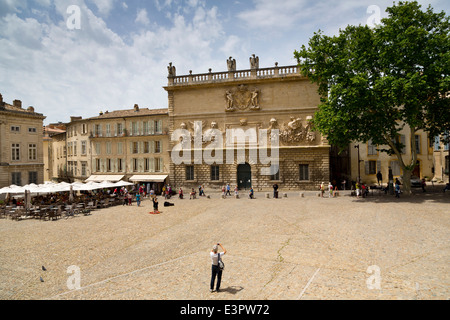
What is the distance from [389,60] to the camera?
2048 centimetres

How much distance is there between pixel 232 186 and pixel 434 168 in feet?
79.8

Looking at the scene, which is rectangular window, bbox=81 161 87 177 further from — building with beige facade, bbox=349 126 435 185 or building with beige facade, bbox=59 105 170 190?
building with beige facade, bbox=349 126 435 185

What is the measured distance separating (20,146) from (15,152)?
844 mm

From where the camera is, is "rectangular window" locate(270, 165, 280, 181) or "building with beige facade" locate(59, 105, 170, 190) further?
"building with beige facade" locate(59, 105, 170, 190)

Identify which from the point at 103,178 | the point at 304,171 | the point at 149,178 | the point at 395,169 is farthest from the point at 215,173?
the point at 395,169

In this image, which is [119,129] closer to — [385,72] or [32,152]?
[32,152]

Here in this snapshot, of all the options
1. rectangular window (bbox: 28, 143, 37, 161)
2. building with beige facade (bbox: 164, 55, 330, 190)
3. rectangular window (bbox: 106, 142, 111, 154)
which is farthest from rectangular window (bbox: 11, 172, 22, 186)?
building with beige facade (bbox: 164, 55, 330, 190)

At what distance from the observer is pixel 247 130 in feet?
98.3

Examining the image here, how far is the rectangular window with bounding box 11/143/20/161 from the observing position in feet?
101

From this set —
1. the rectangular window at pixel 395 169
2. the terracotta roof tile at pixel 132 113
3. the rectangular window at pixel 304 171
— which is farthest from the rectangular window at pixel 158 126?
the rectangular window at pixel 395 169

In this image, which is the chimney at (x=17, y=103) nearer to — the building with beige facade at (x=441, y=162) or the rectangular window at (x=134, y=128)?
the rectangular window at (x=134, y=128)

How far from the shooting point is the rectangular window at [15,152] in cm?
3077

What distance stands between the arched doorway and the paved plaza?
13349mm

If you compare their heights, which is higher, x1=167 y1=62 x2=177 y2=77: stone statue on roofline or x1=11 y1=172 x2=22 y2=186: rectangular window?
x1=167 y1=62 x2=177 y2=77: stone statue on roofline
